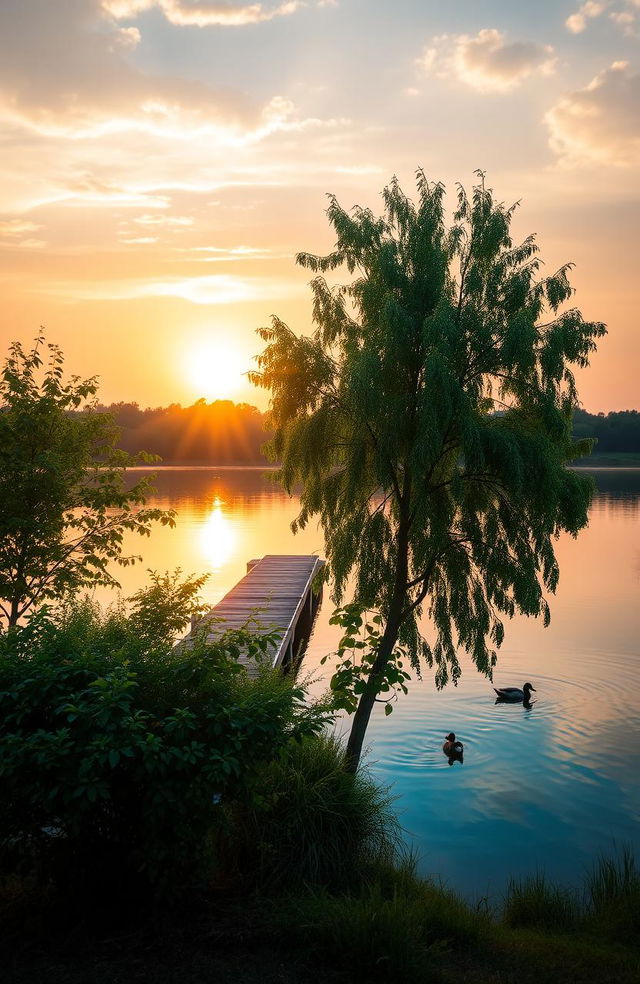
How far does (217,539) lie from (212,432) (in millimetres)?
105654

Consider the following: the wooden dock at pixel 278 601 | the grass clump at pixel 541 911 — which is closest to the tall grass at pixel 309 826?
the grass clump at pixel 541 911

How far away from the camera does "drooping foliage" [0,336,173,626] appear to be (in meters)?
11.5

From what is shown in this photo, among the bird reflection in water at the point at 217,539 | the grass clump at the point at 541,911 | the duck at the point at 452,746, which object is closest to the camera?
the grass clump at the point at 541,911

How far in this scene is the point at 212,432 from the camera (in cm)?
14900

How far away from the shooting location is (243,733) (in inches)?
240

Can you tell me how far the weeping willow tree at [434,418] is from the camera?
33.8ft

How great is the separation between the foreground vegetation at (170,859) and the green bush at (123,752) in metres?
0.02

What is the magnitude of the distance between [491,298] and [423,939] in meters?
7.98

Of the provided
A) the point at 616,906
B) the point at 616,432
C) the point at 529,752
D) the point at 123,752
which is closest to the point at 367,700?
the point at 616,906

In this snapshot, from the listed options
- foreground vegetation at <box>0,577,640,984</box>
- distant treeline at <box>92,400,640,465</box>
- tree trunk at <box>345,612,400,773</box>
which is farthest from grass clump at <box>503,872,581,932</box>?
distant treeline at <box>92,400,640,465</box>

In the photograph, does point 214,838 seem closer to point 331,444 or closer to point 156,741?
point 156,741

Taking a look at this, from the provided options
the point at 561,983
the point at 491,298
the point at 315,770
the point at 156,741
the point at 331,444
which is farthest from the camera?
the point at 331,444

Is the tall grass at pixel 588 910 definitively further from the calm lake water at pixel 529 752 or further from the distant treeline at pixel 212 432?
the distant treeline at pixel 212 432

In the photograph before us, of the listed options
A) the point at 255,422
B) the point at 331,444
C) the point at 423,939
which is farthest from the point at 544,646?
the point at 255,422
